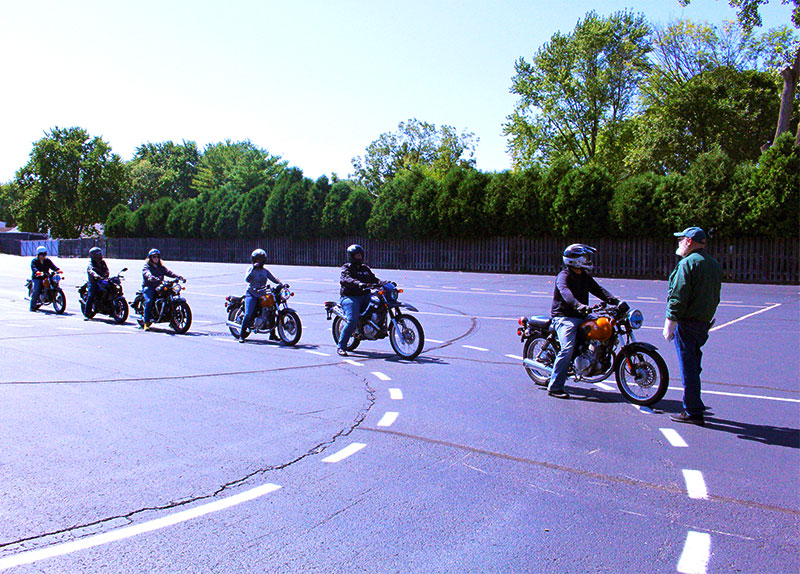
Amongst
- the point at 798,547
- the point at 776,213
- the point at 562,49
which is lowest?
the point at 798,547

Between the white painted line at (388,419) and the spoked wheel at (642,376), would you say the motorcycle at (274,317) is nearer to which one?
the white painted line at (388,419)

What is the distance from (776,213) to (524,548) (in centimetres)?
2948

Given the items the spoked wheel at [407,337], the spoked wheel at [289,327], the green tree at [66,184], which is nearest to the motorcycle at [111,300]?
the spoked wheel at [289,327]

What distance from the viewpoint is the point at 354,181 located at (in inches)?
3270

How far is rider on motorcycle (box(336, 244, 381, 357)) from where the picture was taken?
34.2ft

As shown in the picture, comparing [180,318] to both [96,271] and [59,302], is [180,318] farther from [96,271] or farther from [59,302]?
[59,302]

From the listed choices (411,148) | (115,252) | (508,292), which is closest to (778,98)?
(508,292)

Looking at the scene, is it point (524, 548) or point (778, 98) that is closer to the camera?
point (524, 548)

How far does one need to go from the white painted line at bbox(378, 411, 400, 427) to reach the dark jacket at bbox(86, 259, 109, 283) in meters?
11.6

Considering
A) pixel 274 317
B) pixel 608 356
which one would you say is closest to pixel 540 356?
pixel 608 356

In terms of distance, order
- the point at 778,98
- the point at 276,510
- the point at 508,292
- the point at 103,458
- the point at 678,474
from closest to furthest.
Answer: the point at 276,510
the point at 678,474
the point at 103,458
the point at 508,292
the point at 778,98

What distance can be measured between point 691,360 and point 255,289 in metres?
8.08

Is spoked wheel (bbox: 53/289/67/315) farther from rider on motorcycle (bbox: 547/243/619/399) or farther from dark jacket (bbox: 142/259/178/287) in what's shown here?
rider on motorcycle (bbox: 547/243/619/399)

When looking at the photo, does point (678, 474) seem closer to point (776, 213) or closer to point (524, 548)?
point (524, 548)
